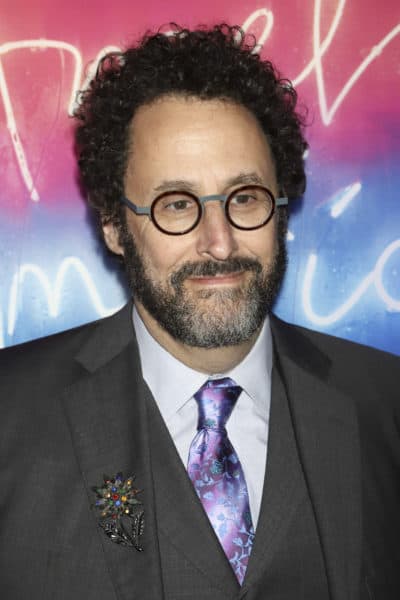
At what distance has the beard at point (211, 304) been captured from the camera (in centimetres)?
152

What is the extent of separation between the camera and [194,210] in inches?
59.8

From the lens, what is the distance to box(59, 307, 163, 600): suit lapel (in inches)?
54.9

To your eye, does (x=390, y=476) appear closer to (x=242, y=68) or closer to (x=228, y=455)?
(x=228, y=455)

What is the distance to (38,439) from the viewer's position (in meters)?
1.51

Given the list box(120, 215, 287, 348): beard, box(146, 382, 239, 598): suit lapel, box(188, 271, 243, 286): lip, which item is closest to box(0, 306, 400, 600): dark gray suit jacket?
box(146, 382, 239, 598): suit lapel

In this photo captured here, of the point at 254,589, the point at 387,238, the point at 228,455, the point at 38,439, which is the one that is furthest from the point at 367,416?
the point at 38,439

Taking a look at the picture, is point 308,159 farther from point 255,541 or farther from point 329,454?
point 255,541

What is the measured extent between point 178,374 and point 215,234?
0.34 meters

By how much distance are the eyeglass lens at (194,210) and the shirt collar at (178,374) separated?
0.95ft

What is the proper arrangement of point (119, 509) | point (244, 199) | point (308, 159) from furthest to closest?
point (308, 159), point (244, 199), point (119, 509)

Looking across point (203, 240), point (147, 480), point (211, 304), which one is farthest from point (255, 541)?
point (203, 240)

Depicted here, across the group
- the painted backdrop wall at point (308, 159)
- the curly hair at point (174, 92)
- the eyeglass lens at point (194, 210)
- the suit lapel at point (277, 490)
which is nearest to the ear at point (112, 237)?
the curly hair at point (174, 92)

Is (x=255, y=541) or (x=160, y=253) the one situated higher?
(x=160, y=253)

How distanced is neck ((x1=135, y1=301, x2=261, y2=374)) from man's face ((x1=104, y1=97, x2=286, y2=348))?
0.05 m
